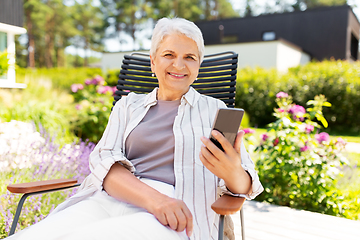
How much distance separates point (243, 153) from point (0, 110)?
3.72 meters

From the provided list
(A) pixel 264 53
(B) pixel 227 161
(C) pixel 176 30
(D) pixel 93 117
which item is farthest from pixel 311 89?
(B) pixel 227 161

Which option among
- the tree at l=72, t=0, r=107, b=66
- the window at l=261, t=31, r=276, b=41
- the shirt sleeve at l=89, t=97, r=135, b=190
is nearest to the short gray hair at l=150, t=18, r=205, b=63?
the shirt sleeve at l=89, t=97, r=135, b=190

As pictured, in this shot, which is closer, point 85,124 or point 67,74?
point 85,124

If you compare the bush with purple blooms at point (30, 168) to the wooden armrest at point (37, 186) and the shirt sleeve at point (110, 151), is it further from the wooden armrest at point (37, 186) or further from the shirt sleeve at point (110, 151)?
the shirt sleeve at point (110, 151)

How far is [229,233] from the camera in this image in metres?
1.57

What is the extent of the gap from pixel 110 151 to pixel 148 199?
379 millimetres

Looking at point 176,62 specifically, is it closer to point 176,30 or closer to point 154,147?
point 176,30

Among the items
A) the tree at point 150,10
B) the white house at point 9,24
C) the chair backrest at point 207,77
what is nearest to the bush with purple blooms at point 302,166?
the chair backrest at point 207,77


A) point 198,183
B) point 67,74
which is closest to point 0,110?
point 198,183

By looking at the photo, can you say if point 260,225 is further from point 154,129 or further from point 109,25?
point 109,25

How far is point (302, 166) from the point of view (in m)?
2.86

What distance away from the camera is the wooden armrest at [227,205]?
1.10 m

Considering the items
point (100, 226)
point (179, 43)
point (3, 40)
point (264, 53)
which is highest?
point (264, 53)

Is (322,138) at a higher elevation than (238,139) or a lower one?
lower
